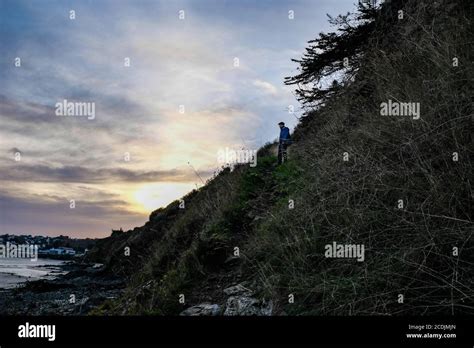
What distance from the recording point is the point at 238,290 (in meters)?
5.59

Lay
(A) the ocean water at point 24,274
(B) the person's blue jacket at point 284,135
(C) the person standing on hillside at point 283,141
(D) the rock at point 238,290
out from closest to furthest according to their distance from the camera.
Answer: (D) the rock at point 238,290 < (C) the person standing on hillside at point 283,141 < (B) the person's blue jacket at point 284,135 < (A) the ocean water at point 24,274

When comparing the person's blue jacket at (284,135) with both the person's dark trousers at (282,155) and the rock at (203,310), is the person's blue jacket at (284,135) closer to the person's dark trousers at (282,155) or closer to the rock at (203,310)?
the person's dark trousers at (282,155)

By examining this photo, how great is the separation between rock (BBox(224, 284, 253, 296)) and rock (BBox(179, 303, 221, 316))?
0.96ft

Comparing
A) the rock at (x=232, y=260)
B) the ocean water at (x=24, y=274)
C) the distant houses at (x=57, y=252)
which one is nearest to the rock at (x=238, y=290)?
the rock at (x=232, y=260)

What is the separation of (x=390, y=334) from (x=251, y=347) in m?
0.92

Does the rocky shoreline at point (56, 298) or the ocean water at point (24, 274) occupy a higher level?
the rocky shoreline at point (56, 298)

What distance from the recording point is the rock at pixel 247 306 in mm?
4648

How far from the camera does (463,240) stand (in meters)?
3.68

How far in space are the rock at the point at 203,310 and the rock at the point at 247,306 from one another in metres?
0.20

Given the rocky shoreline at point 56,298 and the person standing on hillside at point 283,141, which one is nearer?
the rocky shoreline at point 56,298

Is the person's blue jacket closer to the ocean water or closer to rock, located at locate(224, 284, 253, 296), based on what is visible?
rock, located at locate(224, 284, 253, 296)

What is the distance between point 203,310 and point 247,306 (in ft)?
2.57

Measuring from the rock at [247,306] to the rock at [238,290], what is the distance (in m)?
0.14

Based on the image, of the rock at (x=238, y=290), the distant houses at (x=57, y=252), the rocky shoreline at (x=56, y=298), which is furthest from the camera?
the distant houses at (x=57, y=252)
